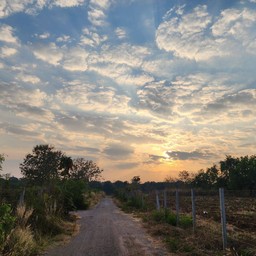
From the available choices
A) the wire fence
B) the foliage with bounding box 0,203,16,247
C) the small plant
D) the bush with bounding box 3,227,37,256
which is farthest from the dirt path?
the wire fence

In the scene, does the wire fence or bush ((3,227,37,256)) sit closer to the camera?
bush ((3,227,37,256))

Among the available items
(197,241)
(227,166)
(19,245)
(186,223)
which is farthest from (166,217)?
(227,166)

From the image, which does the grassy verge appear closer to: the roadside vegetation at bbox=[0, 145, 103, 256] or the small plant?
the small plant

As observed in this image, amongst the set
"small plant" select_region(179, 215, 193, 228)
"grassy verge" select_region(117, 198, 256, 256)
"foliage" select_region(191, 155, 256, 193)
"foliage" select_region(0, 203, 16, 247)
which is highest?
"foliage" select_region(191, 155, 256, 193)

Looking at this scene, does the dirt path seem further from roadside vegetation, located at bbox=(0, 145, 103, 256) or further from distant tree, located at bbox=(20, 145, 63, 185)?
distant tree, located at bbox=(20, 145, 63, 185)

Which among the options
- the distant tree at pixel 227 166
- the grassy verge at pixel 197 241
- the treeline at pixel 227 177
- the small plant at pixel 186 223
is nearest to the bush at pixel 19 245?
the grassy verge at pixel 197 241

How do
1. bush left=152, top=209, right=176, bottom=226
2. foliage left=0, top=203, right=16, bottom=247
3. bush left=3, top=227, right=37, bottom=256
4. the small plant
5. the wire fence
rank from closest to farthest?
foliage left=0, top=203, right=16, bottom=247 → bush left=3, top=227, right=37, bottom=256 → the wire fence → the small plant → bush left=152, top=209, right=176, bottom=226

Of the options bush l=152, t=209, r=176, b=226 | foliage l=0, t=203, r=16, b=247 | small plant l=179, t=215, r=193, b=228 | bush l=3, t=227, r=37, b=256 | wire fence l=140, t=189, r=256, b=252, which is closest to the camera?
foliage l=0, t=203, r=16, b=247

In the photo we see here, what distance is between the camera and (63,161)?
54.4 m

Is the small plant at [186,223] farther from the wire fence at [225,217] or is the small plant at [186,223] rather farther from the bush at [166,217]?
the bush at [166,217]

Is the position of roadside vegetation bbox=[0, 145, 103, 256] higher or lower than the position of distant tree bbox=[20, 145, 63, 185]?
lower

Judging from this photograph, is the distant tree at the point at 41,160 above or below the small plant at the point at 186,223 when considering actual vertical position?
above

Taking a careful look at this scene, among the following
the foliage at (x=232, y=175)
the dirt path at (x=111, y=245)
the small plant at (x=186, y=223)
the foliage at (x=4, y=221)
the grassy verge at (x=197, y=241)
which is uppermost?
the foliage at (x=232, y=175)

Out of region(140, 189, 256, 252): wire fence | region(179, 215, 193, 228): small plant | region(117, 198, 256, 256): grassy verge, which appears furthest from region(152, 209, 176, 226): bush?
region(117, 198, 256, 256): grassy verge
